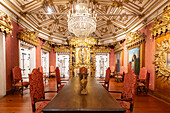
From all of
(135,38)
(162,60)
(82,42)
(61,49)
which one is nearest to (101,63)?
(82,42)

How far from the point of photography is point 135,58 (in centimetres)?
524

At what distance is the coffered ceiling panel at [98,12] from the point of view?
14.1 feet

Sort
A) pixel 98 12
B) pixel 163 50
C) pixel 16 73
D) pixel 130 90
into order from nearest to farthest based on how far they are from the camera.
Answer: pixel 130 90 < pixel 163 50 < pixel 16 73 < pixel 98 12

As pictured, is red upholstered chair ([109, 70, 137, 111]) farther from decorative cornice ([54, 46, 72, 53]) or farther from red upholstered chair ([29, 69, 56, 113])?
decorative cornice ([54, 46, 72, 53])

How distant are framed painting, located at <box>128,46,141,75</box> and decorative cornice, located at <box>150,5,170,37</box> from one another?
58.1 inches

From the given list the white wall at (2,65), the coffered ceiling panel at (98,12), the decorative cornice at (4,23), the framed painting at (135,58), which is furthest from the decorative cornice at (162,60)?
the white wall at (2,65)

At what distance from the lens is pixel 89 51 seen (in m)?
8.68

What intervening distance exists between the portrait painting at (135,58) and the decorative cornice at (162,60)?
4.25 ft

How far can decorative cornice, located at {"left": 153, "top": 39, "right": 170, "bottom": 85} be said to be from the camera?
3.19 meters

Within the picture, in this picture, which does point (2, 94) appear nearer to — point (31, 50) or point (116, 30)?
point (31, 50)

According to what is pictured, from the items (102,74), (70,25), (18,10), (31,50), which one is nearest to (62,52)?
(31,50)

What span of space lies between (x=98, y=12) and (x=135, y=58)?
3.64m

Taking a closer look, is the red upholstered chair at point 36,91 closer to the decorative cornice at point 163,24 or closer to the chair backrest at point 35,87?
the chair backrest at point 35,87

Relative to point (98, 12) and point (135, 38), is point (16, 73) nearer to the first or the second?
point (98, 12)
